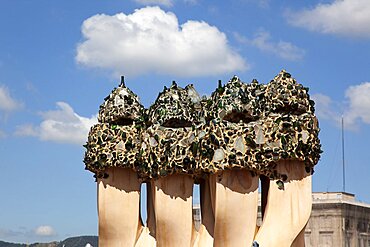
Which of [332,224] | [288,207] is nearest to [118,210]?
[288,207]

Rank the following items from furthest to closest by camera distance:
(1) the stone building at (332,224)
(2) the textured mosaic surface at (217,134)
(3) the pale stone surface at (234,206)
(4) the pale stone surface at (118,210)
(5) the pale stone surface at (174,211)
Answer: (1) the stone building at (332,224), (4) the pale stone surface at (118,210), (5) the pale stone surface at (174,211), (3) the pale stone surface at (234,206), (2) the textured mosaic surface at (217,134)

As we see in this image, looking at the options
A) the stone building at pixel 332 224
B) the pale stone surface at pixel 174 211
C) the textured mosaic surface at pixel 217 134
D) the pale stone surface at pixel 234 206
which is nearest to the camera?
the textured mosaic surface at pixel 217 134

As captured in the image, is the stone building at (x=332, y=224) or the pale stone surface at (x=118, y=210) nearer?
the pale stone surface at (x=118, y=210)

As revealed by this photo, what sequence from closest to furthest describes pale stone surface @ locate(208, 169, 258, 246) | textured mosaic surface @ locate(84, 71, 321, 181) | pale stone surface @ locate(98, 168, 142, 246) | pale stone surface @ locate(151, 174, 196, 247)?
textured mosaic surface @ locate(84, 71, 321, 181)
pale stone surface @ locate(208, 169, 258, 246)
pale stone surface @ locate(151, 174, 196, 247)
pale stone surface @ locate(98, 168, 142, 246)

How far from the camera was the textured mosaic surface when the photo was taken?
642 inches

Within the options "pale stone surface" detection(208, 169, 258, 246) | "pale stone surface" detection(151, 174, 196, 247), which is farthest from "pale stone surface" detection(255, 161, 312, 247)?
"pale stone surface" detection(151, 174, 196, 247)

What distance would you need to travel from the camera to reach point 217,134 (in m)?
16.6

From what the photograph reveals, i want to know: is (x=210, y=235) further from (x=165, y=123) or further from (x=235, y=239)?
(x=165, y=123)

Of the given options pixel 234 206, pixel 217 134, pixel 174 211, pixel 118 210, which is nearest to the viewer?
pixel 234 206

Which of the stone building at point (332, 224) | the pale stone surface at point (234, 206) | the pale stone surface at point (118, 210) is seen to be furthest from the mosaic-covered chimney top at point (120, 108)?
the stone building at point (332, 224)

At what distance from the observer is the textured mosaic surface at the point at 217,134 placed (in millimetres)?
16297

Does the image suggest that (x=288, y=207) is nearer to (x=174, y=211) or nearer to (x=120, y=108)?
(x=174, y=211)

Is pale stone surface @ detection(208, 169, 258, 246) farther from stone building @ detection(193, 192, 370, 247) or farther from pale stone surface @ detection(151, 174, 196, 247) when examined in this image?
stone building @ detection(193, 192, 370, 247)

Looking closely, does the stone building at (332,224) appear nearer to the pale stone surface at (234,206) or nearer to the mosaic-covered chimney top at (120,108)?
the mosaic-covered chimney top at (120,108)
